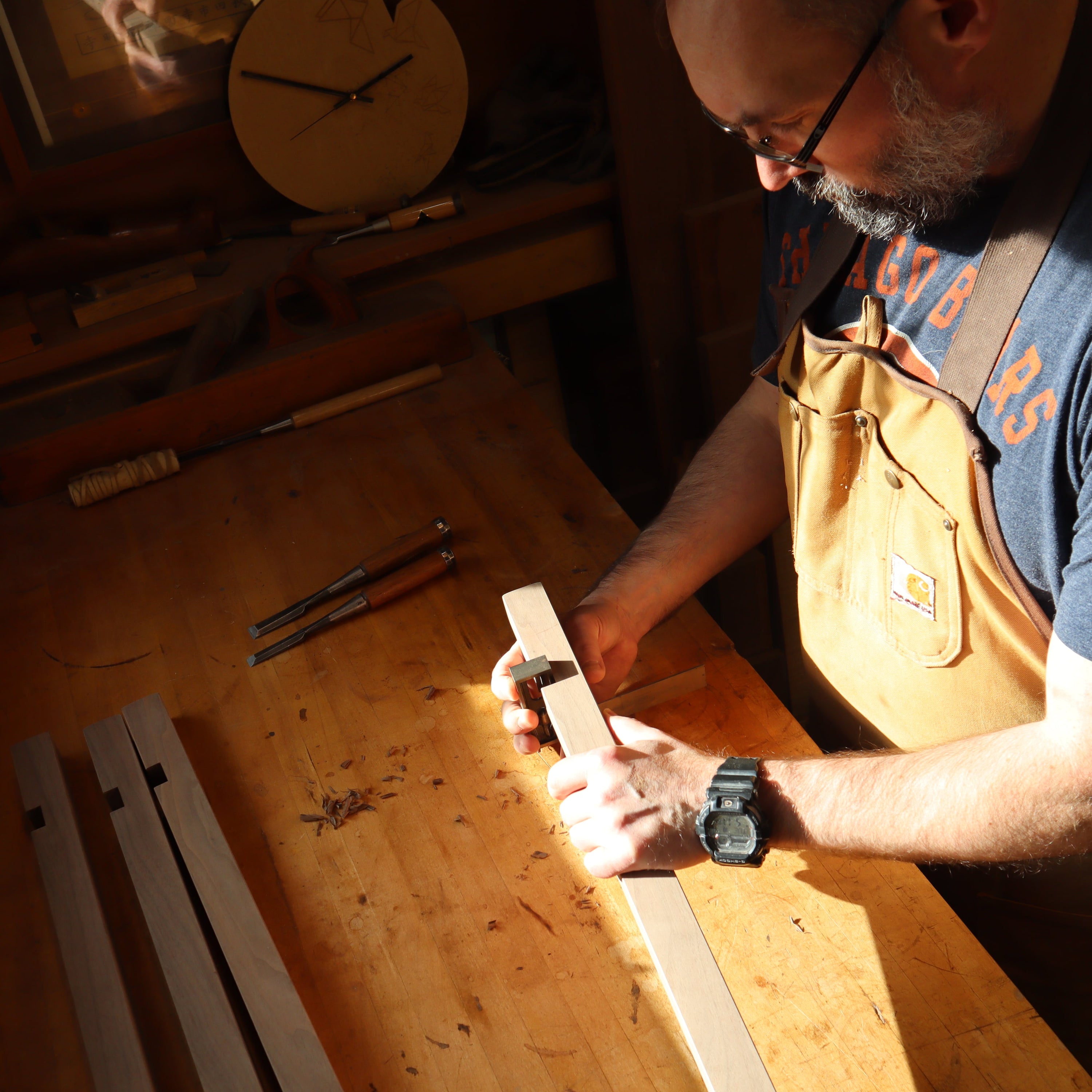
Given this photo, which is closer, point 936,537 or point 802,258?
point 936,537

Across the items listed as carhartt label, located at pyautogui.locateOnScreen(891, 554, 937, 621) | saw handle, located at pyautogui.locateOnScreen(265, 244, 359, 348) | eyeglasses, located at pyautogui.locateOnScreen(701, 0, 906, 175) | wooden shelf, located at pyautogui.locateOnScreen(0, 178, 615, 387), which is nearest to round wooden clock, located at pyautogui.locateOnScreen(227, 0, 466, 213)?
wooden shelf, located at pyautogui.locateOnScreen(0, 178, 615, 387)

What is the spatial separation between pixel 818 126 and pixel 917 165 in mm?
99

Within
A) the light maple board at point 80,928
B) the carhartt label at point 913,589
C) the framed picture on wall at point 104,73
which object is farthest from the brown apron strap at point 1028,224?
the framed picture on wall at point 104,73

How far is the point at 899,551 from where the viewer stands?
3.64 ft

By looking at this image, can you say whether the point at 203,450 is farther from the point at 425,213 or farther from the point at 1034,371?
the point at 1034,371

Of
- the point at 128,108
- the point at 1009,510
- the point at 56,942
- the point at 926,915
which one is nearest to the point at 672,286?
the point at 128,108

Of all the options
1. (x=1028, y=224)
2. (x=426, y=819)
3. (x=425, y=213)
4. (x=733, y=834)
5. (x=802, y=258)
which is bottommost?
(x=426, y=819)

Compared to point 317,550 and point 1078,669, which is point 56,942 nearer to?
point 317,550

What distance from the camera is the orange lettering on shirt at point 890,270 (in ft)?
3.57

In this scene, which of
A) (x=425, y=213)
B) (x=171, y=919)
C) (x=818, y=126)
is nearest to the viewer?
(x=818, y=126)

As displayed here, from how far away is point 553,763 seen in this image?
3.92 ft

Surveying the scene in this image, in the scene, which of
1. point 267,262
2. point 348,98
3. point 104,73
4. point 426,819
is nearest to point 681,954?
point 426,819

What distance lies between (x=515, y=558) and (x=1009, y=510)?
0.72 metres

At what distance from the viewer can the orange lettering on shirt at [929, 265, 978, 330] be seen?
1.00 metres
